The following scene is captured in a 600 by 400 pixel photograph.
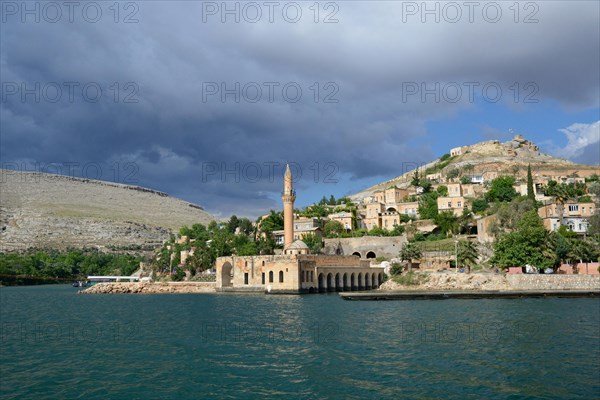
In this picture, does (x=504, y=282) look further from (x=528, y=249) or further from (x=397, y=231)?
(x=397, y=231)

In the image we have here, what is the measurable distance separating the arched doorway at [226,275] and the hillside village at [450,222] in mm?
6216

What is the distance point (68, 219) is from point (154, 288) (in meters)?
94.4

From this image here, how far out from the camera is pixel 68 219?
152 m

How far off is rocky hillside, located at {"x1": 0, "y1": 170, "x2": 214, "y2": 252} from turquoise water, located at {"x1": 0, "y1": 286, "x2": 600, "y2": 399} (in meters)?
111

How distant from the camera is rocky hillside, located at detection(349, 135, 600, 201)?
10794cm

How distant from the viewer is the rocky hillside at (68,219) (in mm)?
137875

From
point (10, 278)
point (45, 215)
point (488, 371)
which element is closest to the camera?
point (488, 371)

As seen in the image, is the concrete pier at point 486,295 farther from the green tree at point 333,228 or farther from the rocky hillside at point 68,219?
the rocky hillside at point 68,219

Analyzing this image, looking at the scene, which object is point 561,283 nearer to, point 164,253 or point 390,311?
point 390,311

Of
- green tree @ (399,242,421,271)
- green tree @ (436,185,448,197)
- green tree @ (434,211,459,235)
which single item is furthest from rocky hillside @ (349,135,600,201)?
green tree @ (399,242,421,271)

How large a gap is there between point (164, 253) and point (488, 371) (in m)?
83.1

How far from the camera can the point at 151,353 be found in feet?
71.5

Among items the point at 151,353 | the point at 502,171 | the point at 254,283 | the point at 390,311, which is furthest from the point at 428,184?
the point at 151,353

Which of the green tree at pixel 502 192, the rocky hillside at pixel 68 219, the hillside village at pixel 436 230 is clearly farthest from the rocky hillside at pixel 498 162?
the rocky hillside at pixel 68 219
